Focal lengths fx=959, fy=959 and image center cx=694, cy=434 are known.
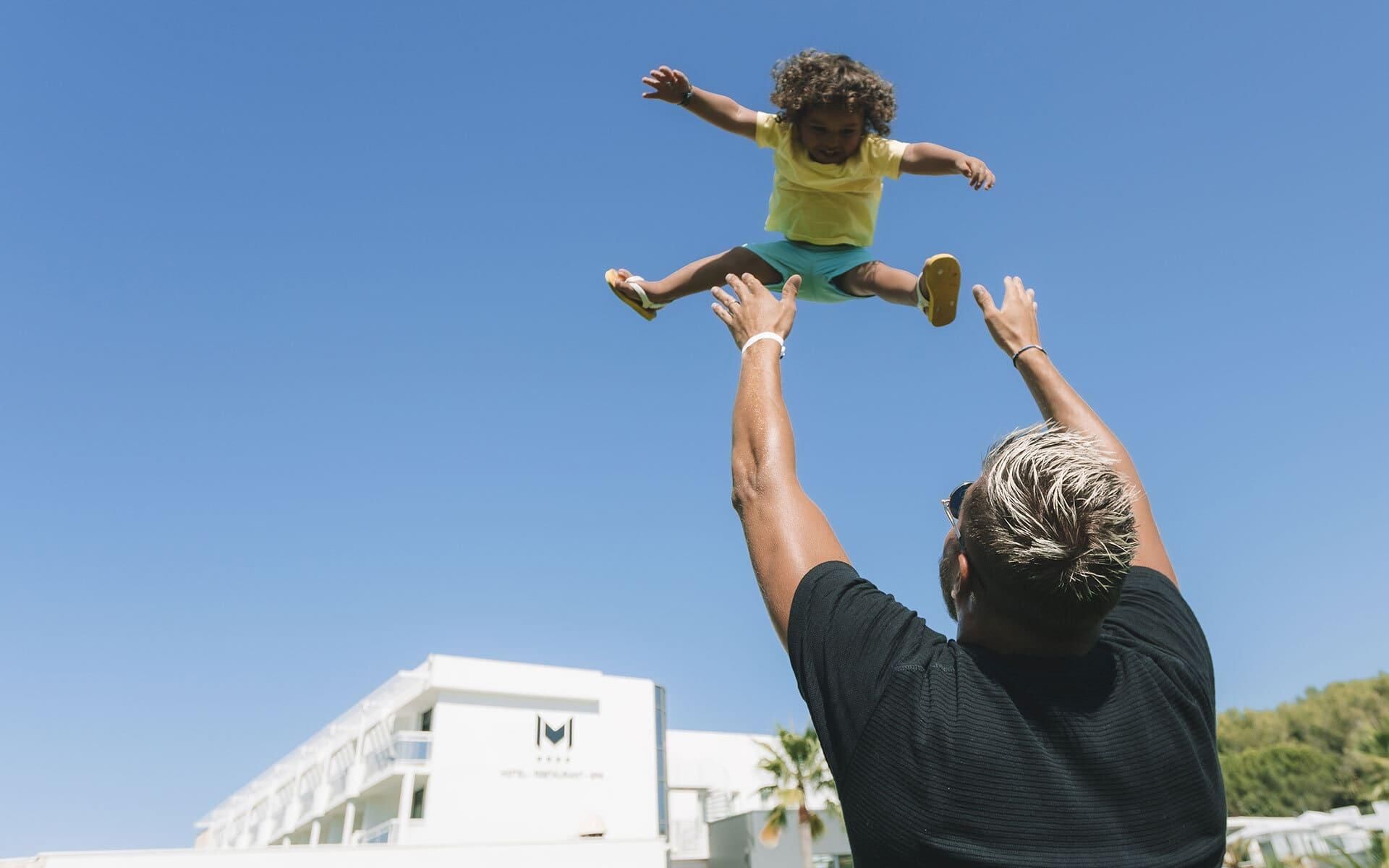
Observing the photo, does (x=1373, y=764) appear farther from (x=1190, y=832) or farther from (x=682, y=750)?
(x=1190, y=832)

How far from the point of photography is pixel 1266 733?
158ft

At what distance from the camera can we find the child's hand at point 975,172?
3.82m

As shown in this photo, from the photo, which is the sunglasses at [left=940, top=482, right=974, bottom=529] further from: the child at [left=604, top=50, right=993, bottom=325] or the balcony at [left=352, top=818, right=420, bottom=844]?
the balcony at [left=352, top=818, right=420, bottom=844]

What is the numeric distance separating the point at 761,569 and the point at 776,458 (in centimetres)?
19

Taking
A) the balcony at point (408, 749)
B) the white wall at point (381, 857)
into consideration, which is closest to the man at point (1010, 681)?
the white wall at point (381, 857)

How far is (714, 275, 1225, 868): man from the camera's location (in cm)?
137

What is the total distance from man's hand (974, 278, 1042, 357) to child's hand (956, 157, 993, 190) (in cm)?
141

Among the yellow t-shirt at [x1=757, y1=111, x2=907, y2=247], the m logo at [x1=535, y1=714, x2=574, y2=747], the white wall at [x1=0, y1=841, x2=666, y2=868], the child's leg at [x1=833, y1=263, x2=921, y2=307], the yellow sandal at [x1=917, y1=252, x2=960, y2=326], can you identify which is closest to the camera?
the yellow sandal at [x1=917, y1=252, x2=960, y2=326]

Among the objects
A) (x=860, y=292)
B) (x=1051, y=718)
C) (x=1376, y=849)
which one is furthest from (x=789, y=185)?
(x=1376, y=849)

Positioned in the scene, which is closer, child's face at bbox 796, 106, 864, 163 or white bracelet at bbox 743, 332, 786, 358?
white bracelet at bbox 743, 332, 786, 358

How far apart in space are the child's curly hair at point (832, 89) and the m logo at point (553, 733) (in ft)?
92.3

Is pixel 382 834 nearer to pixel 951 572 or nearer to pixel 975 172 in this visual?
pixel 975 172

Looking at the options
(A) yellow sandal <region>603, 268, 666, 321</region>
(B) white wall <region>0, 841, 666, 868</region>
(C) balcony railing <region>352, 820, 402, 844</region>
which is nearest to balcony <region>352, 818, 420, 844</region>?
(C) balcony railing <region>352, 820, 402, 844</region>

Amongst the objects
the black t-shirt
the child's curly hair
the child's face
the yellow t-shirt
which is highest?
the child's curly hair
